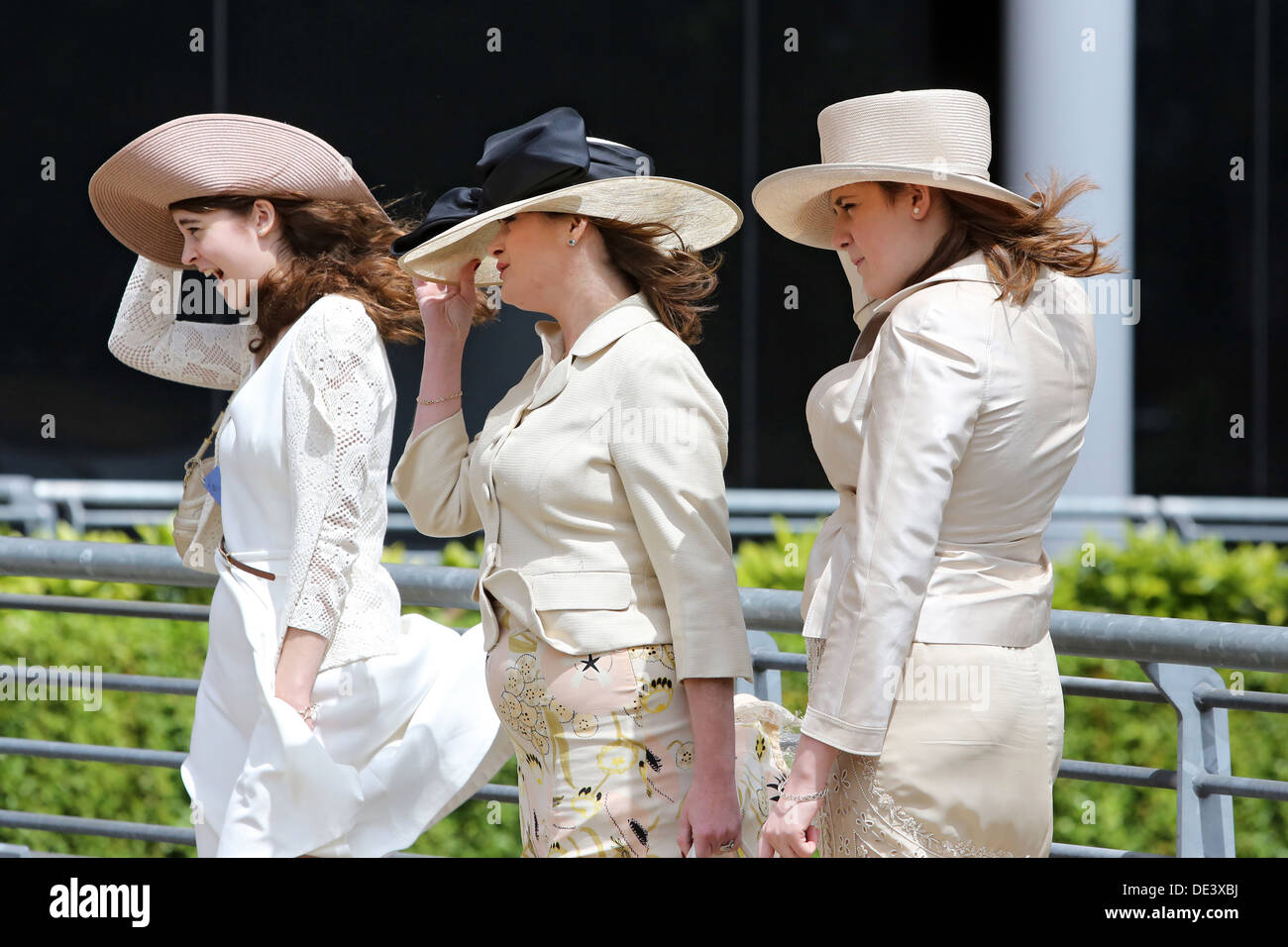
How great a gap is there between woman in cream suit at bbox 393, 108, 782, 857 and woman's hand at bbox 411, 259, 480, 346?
218 millimetres

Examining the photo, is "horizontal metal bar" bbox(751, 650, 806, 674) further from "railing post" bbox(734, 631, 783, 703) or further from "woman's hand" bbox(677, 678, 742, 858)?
"woman's hand" bbox(677, 678, 742, 858)

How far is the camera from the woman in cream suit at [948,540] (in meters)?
2.38

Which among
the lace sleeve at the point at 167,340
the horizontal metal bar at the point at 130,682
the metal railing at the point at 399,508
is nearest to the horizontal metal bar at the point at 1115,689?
the lace sleeve at the point at 167,340

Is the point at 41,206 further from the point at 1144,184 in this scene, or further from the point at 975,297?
the point at 975,297

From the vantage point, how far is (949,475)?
7.83 feet

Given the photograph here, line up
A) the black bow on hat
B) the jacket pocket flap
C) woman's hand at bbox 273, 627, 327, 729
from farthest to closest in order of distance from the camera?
woman's hand at bbox 273, 627, 327, 729
the black bow on hat
the jacket pocket flap

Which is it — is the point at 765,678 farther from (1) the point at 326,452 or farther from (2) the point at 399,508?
(2) the point at 399,508

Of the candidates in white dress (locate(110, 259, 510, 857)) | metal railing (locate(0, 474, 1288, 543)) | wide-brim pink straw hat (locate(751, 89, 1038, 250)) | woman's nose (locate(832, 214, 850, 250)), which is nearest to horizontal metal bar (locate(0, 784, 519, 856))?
white dress (locate(110, 259, 510, 857))

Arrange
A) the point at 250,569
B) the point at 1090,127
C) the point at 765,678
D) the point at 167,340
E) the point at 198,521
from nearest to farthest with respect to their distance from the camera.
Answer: the point at 250,569 < the point at 198,521 < the point at 167,340 < the point at 765,678 < the point at 1090,127

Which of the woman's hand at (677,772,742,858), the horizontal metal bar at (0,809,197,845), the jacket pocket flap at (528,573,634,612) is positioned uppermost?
the jacket pocket flap at (528,573,634,612)

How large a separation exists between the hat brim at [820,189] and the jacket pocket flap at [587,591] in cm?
68

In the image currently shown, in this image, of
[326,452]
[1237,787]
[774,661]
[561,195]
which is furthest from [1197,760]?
[326,452]

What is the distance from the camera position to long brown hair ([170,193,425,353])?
3.12 meters

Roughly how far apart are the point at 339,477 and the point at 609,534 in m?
0.58
